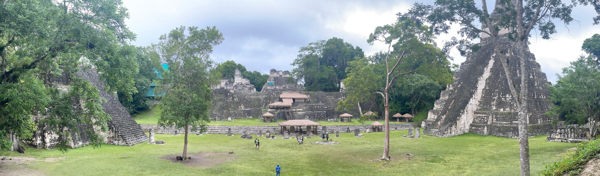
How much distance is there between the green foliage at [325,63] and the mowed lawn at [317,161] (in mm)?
37501

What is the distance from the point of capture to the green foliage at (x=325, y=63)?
184 ft

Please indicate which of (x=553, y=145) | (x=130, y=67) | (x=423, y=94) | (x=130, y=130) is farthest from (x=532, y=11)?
(x=423, y=94)

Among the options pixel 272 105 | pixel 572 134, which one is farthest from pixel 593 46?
pixel 272 105

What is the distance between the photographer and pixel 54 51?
28.9 ft

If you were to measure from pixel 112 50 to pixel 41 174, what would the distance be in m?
5.36

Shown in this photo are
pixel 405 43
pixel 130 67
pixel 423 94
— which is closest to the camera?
pixel 130 67

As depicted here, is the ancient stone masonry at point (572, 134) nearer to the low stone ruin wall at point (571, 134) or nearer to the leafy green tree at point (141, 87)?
the low stone ruin wall at point (571, 134)

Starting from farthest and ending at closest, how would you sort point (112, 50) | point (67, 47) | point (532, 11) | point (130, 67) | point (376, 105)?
point (376, 105)
point (532, 11)
point (130, 67)
point (112, 50)
point (67, 47)

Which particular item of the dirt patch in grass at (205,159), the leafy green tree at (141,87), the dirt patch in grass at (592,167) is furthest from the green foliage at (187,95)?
the leafy green tree at (141,87)

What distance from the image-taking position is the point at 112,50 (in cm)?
938

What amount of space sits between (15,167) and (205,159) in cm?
679

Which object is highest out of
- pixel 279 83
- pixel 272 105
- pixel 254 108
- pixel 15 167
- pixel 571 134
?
pixel 279 83

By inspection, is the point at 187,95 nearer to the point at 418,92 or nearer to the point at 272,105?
the point at 272,105

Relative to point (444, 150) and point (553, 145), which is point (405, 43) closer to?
point (444, 150)
